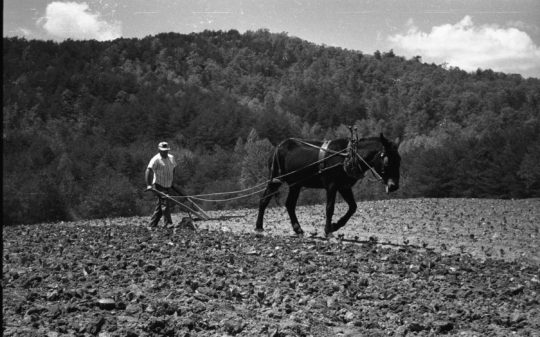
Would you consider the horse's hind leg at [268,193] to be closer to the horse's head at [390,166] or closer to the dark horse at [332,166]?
the dark horse at [332,166]

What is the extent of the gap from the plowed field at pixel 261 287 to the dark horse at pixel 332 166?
4.46 feet

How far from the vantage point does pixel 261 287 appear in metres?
8.46

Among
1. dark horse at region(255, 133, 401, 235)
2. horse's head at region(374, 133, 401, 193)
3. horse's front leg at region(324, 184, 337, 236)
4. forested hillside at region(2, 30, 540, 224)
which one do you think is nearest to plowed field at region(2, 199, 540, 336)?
Result: horse's front leg at region(324, 184, 337, 236)

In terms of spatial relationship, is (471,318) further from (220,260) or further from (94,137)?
(94,137)

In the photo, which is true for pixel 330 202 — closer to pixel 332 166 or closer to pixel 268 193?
pixel 332 166

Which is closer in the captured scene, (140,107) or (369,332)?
(369,332)

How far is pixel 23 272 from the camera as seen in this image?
8977mm

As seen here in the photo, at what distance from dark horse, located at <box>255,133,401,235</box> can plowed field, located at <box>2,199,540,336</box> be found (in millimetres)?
1359

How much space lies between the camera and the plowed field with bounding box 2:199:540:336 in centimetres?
684

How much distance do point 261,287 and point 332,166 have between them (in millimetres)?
6146

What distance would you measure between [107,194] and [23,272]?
Result: 65.8 m

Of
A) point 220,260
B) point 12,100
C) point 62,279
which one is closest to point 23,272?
point 62,279

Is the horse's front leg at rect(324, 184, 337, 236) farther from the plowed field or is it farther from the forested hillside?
the forested hillside

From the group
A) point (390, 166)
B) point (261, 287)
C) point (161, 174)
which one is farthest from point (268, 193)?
point (261, 287)
